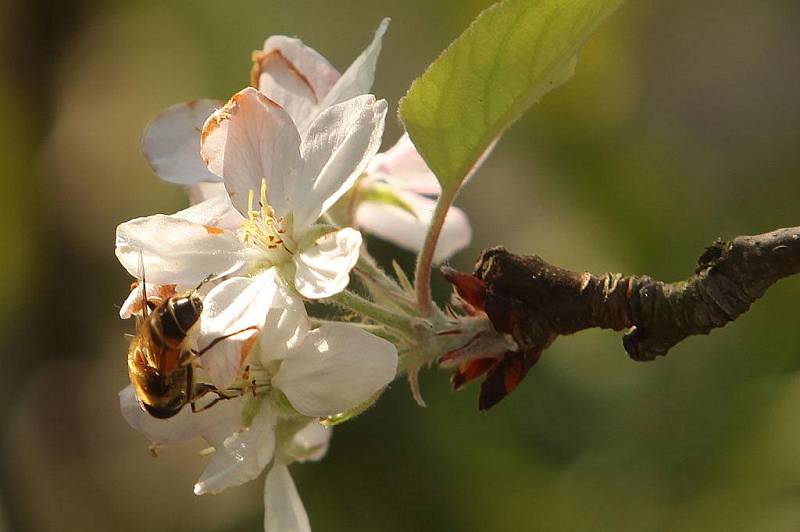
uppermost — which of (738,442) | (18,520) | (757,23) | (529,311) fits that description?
(757,23)

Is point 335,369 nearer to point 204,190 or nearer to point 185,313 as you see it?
point 185,313

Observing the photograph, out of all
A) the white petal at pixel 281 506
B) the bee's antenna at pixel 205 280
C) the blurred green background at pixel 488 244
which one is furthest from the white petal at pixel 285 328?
the blurred green background at pixel 488 244

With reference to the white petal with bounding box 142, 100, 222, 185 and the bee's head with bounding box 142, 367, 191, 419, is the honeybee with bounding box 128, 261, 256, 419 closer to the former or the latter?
the bee's head with bounding box 142, 367, 191, 419

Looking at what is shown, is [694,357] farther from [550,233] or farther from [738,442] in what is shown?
[550,233]

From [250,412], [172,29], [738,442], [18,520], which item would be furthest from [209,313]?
[172,29]

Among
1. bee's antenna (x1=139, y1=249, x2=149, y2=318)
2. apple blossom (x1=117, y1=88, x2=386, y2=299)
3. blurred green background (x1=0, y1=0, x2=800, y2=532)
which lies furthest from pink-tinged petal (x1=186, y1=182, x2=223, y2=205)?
blurred green background (x1=0, y1=0, x2=800, y2=532)

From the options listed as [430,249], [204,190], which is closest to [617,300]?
[430,249]
